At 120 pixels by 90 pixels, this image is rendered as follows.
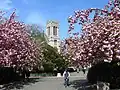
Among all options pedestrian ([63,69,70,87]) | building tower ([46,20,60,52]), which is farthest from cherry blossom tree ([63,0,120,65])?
building tower ([46,20,60,52])

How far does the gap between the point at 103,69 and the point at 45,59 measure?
45926 mm

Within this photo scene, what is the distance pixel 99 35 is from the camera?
21953 mm

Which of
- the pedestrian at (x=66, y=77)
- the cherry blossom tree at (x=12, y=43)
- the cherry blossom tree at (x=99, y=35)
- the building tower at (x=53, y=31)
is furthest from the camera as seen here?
the building tower at (x=53, y=31)

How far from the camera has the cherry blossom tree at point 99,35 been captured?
64.5 ft

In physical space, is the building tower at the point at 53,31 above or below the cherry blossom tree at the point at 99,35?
above

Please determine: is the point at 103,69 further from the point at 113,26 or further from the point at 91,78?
the point at 113,26

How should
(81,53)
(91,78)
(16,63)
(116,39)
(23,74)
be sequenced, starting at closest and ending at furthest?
1. (116,39)
2. (81,53)
3. (91,78)
4. (16,63)
5. (23,74)

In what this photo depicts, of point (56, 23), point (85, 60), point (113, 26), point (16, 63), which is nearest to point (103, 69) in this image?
point (85, 60)

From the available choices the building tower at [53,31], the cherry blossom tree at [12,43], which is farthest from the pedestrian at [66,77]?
the building tower at [53,31]

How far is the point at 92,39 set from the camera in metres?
22.8

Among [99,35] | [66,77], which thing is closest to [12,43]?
[66,77]

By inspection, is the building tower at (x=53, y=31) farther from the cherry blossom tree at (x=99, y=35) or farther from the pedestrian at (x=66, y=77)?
the cherry blossom tree at (x=99, y=35)

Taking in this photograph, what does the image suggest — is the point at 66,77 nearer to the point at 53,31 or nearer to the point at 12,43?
the point at 12,43

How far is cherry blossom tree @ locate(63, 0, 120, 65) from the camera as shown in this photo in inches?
774
